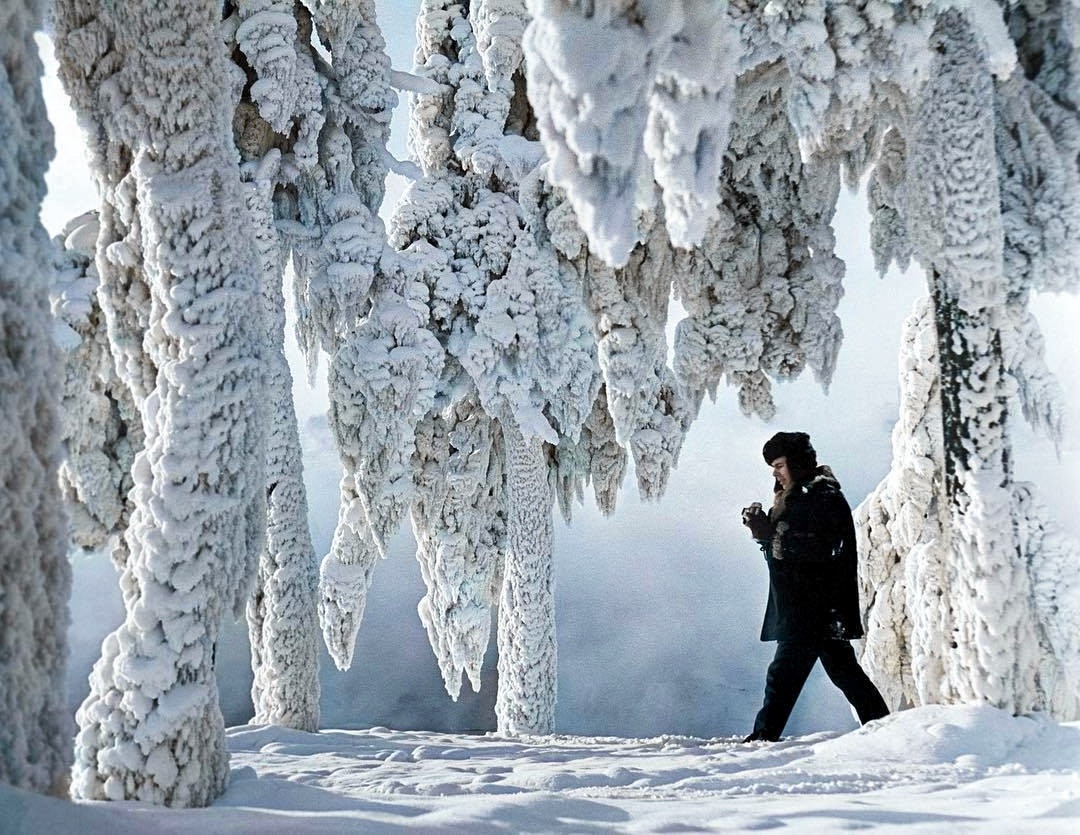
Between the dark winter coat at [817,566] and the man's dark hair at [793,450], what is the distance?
121 mm

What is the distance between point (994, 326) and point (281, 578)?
166 inches

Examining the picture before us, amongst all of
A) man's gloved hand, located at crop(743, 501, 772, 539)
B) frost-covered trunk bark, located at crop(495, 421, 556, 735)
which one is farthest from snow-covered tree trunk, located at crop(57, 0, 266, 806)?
frost-covered trunk bark, located at crop(495, 421, 556, 735)

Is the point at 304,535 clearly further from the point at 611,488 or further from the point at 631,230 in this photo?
the point at 631,230

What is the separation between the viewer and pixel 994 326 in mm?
3789

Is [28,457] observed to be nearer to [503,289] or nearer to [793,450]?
[793,450]

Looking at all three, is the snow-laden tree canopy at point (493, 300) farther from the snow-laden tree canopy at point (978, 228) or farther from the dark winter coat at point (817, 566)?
the dark winter coat at point (817, 566)

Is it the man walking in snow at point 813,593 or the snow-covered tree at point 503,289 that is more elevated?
the snow-covered tree at point 503,289

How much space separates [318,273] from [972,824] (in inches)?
195

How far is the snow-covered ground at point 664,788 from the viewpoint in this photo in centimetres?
196

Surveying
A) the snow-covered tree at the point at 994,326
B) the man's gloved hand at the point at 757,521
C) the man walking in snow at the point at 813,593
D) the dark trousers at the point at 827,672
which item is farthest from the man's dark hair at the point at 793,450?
the dark trousers at the point at 827,672

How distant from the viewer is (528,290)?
6.70 m

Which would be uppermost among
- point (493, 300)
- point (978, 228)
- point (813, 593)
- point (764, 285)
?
point (764, 285)

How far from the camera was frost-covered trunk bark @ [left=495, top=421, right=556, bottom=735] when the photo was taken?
6.81 m

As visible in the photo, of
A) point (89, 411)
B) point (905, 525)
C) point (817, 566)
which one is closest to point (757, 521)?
point (817, 566)
